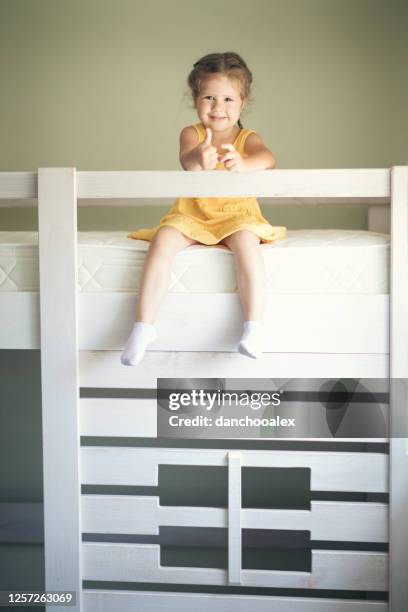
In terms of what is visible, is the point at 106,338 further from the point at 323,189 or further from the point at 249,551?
the point at 249,551

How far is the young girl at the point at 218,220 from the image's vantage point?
1.44 m

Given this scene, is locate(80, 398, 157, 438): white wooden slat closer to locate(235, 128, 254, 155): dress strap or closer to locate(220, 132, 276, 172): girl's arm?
locate(220, 132, 276, 172): girl's arm

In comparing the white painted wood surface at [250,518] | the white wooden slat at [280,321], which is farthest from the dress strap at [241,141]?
the white painted wood surface at [250,518]

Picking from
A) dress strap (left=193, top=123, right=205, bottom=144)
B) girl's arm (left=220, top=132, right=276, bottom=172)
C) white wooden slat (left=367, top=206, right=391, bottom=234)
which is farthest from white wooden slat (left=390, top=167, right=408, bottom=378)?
white wooden slat (left=367, top=206, right=391, bottom=234)

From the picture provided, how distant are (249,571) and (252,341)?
0.49 meters

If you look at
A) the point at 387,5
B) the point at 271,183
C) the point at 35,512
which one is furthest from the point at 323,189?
the point at 35,512

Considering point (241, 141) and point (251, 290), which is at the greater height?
point (241, 141)

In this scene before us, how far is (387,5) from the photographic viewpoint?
221 centimetres

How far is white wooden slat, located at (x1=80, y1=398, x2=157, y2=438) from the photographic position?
5.02 feet

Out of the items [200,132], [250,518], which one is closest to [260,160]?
[200,132]

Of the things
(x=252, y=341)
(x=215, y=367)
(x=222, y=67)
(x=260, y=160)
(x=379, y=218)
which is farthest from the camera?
(x=379, y=218)

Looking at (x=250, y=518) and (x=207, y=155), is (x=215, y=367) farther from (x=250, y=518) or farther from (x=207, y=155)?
(x=207, y=155)

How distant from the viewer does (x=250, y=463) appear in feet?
5.00

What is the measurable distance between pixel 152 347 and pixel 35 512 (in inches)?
38.4
